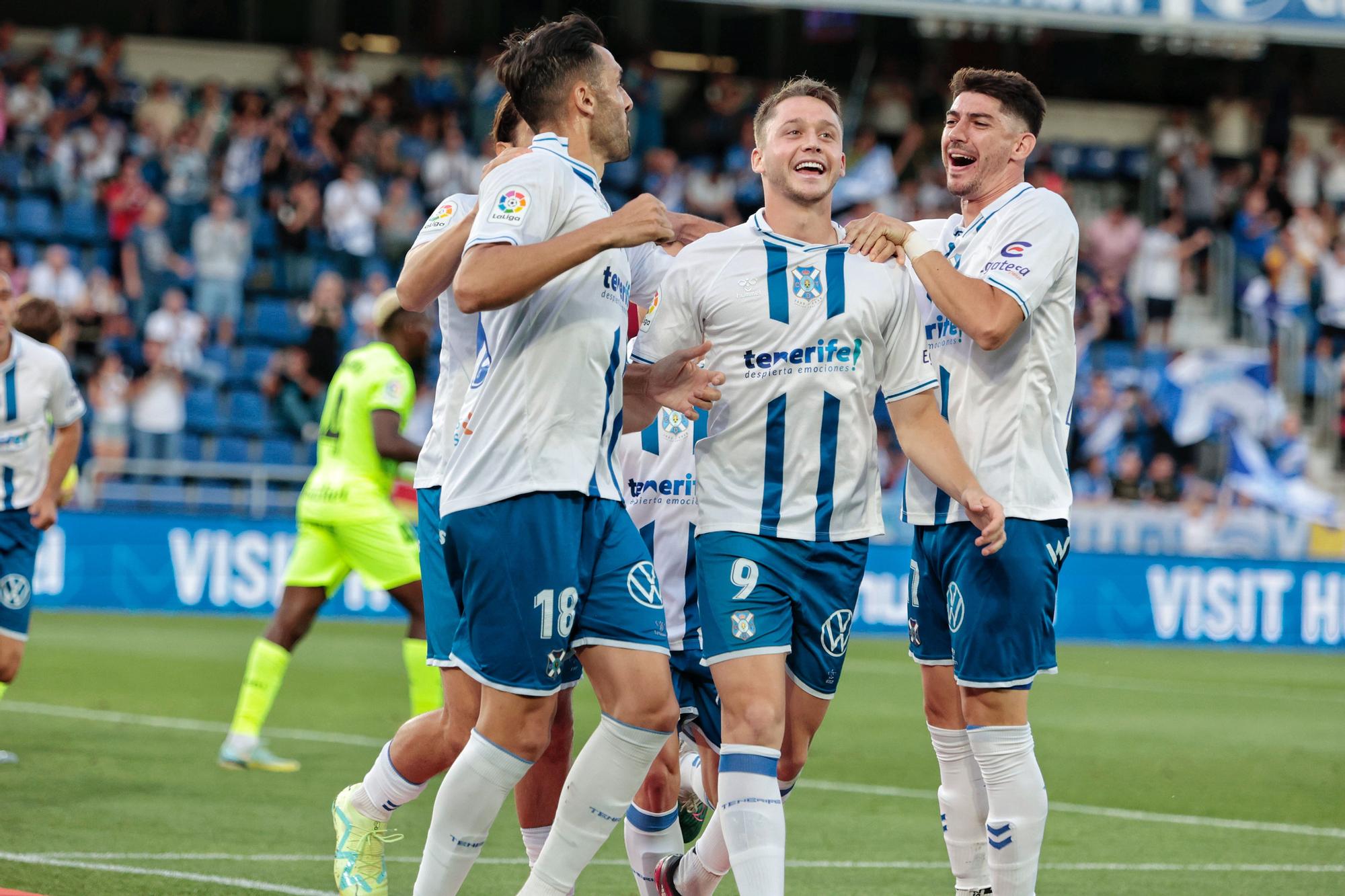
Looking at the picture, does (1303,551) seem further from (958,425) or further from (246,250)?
(958,425)

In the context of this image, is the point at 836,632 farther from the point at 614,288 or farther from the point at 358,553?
the point at 358,553

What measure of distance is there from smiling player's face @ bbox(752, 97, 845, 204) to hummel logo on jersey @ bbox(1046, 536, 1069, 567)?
1275 mm

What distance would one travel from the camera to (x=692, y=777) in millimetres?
6398

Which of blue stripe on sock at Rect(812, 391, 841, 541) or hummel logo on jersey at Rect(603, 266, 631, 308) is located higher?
hummel logo on jersey at Rect(603, 266, 631, 308)

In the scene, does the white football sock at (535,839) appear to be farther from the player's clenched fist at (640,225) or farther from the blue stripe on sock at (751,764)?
the player's clenched fist at (640,225)

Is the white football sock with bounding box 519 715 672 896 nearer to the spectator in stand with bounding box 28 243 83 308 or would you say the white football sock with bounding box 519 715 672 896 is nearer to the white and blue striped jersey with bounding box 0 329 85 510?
the white and blue striped jersey with bounding box 0 329 85 510

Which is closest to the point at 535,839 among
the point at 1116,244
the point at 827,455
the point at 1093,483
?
the point at 827,455

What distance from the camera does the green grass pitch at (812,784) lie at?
255 inches

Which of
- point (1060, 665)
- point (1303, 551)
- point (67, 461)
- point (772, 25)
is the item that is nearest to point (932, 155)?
point (772, 25)

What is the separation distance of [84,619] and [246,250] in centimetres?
522

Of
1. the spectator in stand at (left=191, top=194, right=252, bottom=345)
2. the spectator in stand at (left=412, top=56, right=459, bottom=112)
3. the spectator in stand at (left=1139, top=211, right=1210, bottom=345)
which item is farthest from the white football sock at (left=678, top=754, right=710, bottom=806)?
the spectator in stand at (left=412, top=56, right=459, bottom=112)

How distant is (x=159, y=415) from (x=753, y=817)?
15046 millimetres

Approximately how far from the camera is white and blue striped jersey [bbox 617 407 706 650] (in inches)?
237

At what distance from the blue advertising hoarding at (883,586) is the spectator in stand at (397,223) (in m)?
5.13
